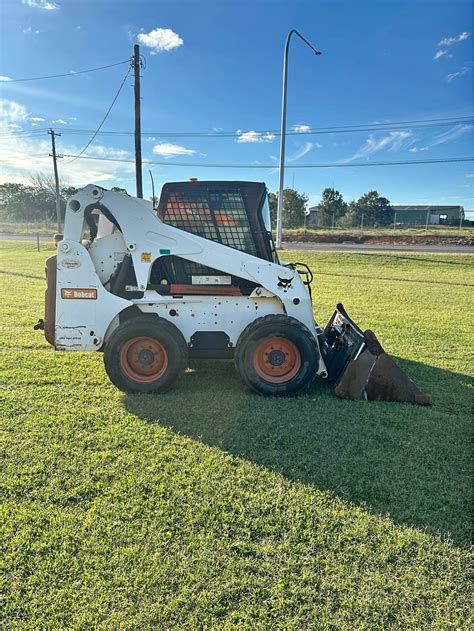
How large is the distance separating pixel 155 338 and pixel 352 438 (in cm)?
204

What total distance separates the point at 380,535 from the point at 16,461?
2.50 meters

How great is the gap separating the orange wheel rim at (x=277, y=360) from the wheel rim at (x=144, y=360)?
945 millimetres

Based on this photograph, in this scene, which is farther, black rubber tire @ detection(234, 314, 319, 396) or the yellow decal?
the yellow decal

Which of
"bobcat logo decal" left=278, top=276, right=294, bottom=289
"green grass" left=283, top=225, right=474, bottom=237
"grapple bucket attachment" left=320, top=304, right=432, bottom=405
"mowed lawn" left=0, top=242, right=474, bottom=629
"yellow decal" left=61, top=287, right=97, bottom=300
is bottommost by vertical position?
"mowed lawn" left=0, top=242, right=474, bottom=629

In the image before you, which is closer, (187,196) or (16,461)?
(16,461)

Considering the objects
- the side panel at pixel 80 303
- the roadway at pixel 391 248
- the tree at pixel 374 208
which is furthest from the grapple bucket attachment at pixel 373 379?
the tree at pixel 374 208

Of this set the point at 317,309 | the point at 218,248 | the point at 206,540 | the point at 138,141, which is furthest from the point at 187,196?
the point at 138,141

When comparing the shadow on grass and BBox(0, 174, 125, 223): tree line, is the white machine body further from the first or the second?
BBox(0, 174, 125, 223): tree line

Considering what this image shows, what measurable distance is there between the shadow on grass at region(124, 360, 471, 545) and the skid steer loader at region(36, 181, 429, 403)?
255 millimetres

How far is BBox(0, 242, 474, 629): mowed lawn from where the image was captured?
6.73ft

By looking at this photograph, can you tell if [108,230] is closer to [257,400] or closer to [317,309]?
[257,400]

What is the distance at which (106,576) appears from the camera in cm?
216

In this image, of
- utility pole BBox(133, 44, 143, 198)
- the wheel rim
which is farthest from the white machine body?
utility pole BBox(133, 44, 143, 198)

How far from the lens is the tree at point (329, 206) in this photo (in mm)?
50625
